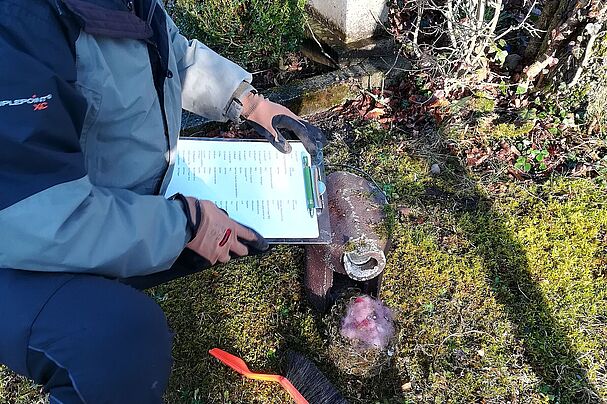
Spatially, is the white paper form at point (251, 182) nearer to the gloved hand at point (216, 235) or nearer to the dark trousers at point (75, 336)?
the gloved hand at point (216, 235)

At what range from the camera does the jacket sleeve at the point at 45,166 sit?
129cm

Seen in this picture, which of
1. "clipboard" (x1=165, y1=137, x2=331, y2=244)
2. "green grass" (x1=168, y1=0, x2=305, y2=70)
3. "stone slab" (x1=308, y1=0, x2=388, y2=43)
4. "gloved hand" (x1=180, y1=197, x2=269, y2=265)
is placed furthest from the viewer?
"stone slab" (x1=308, y1=0, x2=388, y2=43)

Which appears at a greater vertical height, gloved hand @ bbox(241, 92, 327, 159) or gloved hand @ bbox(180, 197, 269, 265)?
gloved hand @ bbox(241, 92, 327, 159)

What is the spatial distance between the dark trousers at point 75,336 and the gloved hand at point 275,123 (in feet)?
3.26

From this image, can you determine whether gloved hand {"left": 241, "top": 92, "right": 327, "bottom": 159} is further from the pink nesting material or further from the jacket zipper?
the pink nesting material

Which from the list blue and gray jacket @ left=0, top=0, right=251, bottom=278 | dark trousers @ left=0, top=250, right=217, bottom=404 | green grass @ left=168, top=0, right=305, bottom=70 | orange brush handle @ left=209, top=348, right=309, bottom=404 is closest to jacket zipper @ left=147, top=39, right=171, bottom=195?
blue and gray jacket @ left=0, top=0, right=251, bottom=278

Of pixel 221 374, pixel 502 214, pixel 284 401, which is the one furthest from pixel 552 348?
pixel 221 374

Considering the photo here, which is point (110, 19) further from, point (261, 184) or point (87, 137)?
point (261, 184)

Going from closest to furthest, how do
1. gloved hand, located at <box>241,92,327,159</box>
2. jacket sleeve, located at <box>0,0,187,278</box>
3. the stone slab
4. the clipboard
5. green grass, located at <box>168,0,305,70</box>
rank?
jacket sleeve, located at <box>0,0,187,278</box>
the clipboard
gloved hand, located at <box>241,92,327,159</box>
green grass, located at <box>168,0,305,70</box>
the stone slab

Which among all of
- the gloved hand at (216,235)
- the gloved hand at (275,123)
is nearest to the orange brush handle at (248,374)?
the gloved hand at (216,235)

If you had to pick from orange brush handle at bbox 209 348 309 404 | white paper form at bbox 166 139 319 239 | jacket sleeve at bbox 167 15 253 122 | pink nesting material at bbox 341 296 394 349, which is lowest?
orange brush handle at bbox 209 348 309 404

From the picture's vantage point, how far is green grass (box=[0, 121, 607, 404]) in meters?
2.33

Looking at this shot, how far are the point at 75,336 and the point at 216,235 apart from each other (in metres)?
0.58

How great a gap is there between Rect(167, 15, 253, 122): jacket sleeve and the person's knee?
0.94 m
